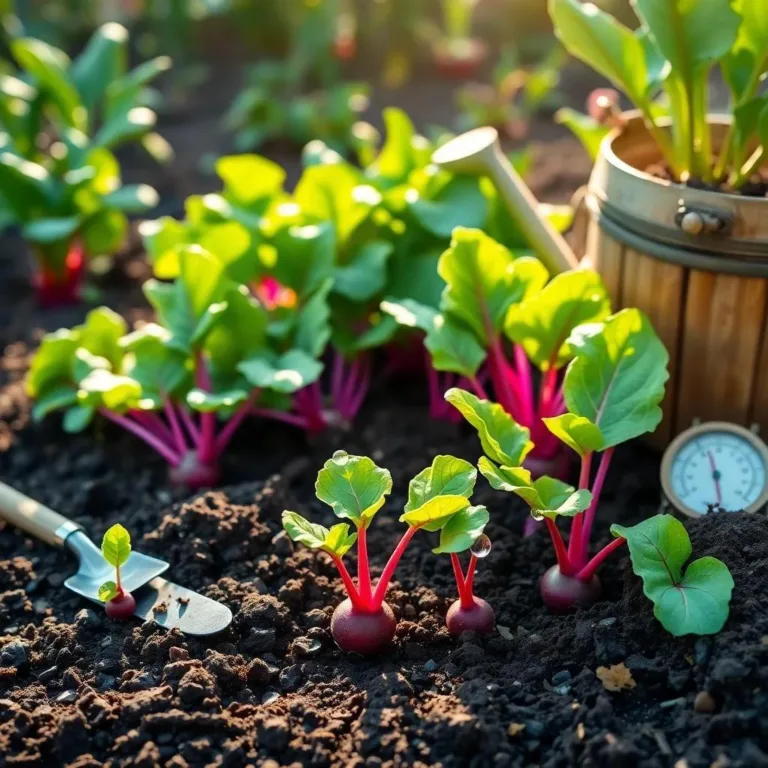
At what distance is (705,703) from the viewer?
1336mm

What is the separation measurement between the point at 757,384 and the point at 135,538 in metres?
1.24

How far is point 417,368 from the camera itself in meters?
2.44

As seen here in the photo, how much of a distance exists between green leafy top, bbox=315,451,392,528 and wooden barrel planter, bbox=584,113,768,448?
2.37 feet

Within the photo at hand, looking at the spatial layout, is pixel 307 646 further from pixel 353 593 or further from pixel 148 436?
pixel 148 436

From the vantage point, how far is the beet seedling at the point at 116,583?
1.54 metres

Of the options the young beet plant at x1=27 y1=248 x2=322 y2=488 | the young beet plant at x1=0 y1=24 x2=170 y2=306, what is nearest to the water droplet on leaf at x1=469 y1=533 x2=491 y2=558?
the young beet plant at x1=27 y1=248 x2=322 y2=488

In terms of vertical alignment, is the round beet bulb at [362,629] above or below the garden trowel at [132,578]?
above

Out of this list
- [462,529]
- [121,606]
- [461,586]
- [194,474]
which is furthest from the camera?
[194,474]

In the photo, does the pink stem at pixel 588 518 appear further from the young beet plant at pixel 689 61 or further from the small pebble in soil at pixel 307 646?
the young beet plant at pixel 689 61

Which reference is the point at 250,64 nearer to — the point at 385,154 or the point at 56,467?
the point at 385,154

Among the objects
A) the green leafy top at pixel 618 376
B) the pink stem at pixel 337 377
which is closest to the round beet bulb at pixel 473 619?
the green leafy top at pixel 618 376

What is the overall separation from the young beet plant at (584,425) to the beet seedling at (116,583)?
1.85ft

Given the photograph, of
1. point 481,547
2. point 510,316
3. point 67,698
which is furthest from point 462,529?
point 67,698

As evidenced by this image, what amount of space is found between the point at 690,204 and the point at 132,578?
3.91 ft
